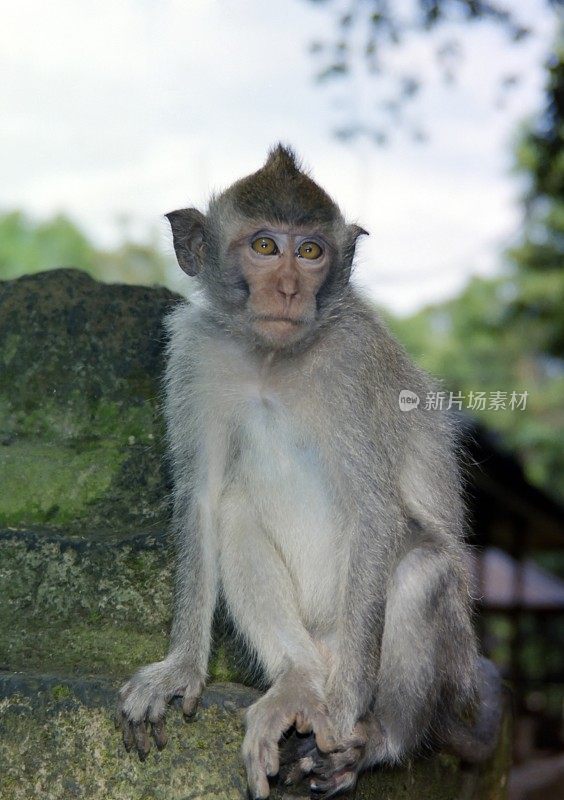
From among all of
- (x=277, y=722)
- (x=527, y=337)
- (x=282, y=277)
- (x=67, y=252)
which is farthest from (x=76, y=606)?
(x=67, y=252)

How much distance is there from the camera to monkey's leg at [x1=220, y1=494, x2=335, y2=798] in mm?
3164

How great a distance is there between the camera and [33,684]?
122 inches

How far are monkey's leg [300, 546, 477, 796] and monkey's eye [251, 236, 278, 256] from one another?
123 centimetres

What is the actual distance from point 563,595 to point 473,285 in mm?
13586

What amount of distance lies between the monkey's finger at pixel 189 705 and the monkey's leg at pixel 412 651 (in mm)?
555

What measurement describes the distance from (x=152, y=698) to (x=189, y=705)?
127 millimetres

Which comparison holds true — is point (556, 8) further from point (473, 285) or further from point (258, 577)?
point (473, 285)

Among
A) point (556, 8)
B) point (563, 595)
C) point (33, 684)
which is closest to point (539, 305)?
point (563, 595)

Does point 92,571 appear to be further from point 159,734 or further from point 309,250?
point 309,250

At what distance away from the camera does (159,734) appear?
3.12 m

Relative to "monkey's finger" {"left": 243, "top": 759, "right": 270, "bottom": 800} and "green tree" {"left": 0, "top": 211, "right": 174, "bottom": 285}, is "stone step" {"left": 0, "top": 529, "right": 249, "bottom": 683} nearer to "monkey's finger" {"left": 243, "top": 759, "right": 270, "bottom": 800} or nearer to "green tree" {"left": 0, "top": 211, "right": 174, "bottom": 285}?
"monkey's finger" {"left": 243, "top": 759, "right": 270, "bottom": 800}

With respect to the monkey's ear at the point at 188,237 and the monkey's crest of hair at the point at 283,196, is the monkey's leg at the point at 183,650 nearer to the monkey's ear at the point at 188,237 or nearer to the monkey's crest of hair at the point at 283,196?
the monkey's ear at the point at 188,237

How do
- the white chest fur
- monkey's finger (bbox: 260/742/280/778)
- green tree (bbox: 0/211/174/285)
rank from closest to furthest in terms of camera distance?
monkey's finger (bbox: 260/742/280/778), the white chest fur, green tree (bbox: 0/211/174/285)

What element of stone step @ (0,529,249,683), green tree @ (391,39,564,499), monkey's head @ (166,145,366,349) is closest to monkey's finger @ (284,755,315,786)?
stone step @ (0,529,249,683)
